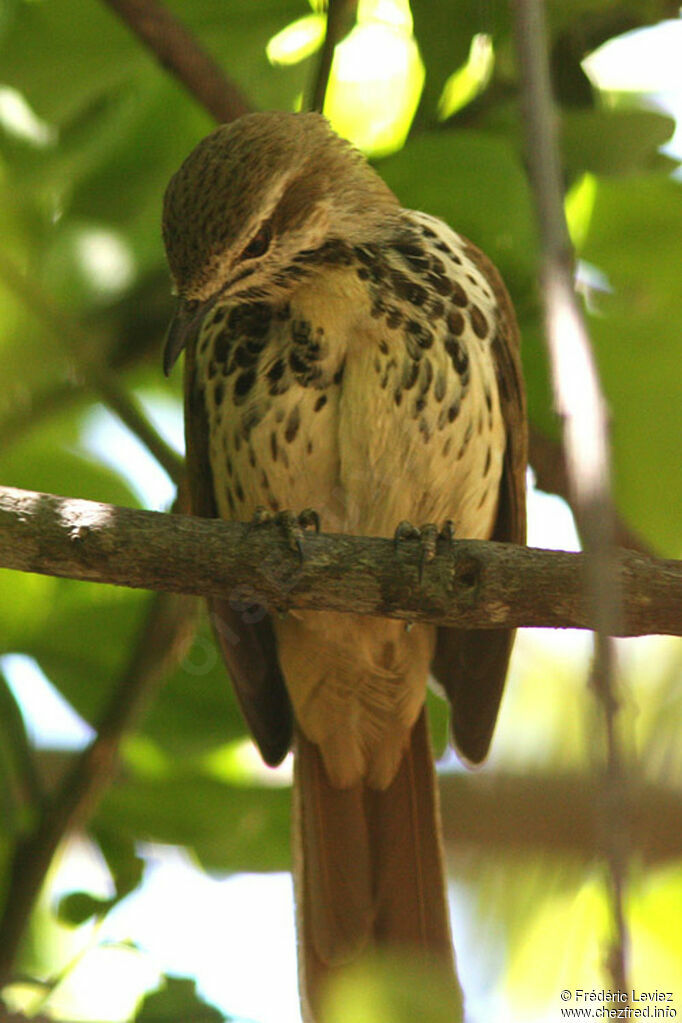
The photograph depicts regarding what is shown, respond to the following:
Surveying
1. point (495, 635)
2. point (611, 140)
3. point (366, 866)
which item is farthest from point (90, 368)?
point (366, 866)

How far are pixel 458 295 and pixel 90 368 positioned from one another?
3.25ft

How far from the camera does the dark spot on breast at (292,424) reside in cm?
364

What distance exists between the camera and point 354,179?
384cm

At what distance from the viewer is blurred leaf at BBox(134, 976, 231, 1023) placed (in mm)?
2805

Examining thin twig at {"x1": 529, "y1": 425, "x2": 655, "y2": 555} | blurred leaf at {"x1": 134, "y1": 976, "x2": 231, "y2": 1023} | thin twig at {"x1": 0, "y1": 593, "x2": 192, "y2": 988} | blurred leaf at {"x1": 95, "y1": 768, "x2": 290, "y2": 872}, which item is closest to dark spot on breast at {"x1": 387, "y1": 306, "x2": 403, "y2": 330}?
thin twig at {"x1": 529, "y1": 425, "x2": 655, "y2": 555}

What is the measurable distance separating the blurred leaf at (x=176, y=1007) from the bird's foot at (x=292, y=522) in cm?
91

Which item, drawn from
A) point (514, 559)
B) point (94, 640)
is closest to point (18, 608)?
point (94, 640)

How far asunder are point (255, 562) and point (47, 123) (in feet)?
5.00

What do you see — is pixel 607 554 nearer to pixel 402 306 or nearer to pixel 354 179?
pixel 402 306

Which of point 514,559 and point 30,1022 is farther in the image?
point 514,559

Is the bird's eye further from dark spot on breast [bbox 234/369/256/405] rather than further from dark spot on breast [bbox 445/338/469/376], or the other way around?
dark spot on breast [bbox 445/338/469/376]

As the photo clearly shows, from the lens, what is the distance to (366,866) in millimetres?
4094

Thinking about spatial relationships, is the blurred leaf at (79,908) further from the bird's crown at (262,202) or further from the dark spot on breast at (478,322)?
the dark spot on breast at (478,322)

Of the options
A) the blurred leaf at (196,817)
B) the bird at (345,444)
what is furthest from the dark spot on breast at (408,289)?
the blurred leaf at (196,817)
